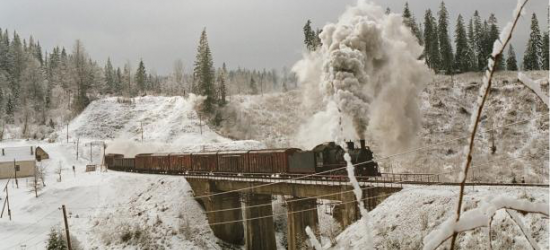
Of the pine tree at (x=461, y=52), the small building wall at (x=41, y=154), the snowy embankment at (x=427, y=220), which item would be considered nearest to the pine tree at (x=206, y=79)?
the small building wall at (x=41, y=154)

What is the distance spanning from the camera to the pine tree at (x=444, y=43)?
94.2 meters

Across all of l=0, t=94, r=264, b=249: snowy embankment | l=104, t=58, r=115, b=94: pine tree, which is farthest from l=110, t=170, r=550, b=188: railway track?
l=104, t=58, r=115, b=94: pine tree

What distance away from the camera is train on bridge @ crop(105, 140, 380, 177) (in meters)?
28.5

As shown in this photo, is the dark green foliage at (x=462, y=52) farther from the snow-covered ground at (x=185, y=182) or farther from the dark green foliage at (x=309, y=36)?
the dark green foliage at (x=309, y=36)

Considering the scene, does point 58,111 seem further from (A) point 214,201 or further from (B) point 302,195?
(B) point 302,195

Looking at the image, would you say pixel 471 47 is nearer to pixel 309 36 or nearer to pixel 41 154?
pixel 309 36

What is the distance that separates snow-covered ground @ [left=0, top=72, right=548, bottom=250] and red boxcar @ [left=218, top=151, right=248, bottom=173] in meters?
4.58

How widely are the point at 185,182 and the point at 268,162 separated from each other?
494 inches

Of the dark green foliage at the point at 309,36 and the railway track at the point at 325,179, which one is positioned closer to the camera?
the railway track at the point at 325,179

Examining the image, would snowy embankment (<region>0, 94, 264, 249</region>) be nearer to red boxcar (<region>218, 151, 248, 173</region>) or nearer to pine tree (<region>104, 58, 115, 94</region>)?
red boxcar (<region>218, 151, 248, 173</region>)

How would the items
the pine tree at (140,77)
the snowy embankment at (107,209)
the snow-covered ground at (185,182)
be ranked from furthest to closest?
1. the pine tree at (140,77)
2. the snowy embankment at (107,209)
3. the snow-covered ground at (185,182)

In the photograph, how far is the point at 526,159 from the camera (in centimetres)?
5622

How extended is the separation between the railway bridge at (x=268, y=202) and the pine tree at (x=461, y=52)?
241ft

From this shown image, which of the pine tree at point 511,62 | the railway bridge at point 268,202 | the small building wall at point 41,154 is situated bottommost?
the railway bridge at point 268,202
